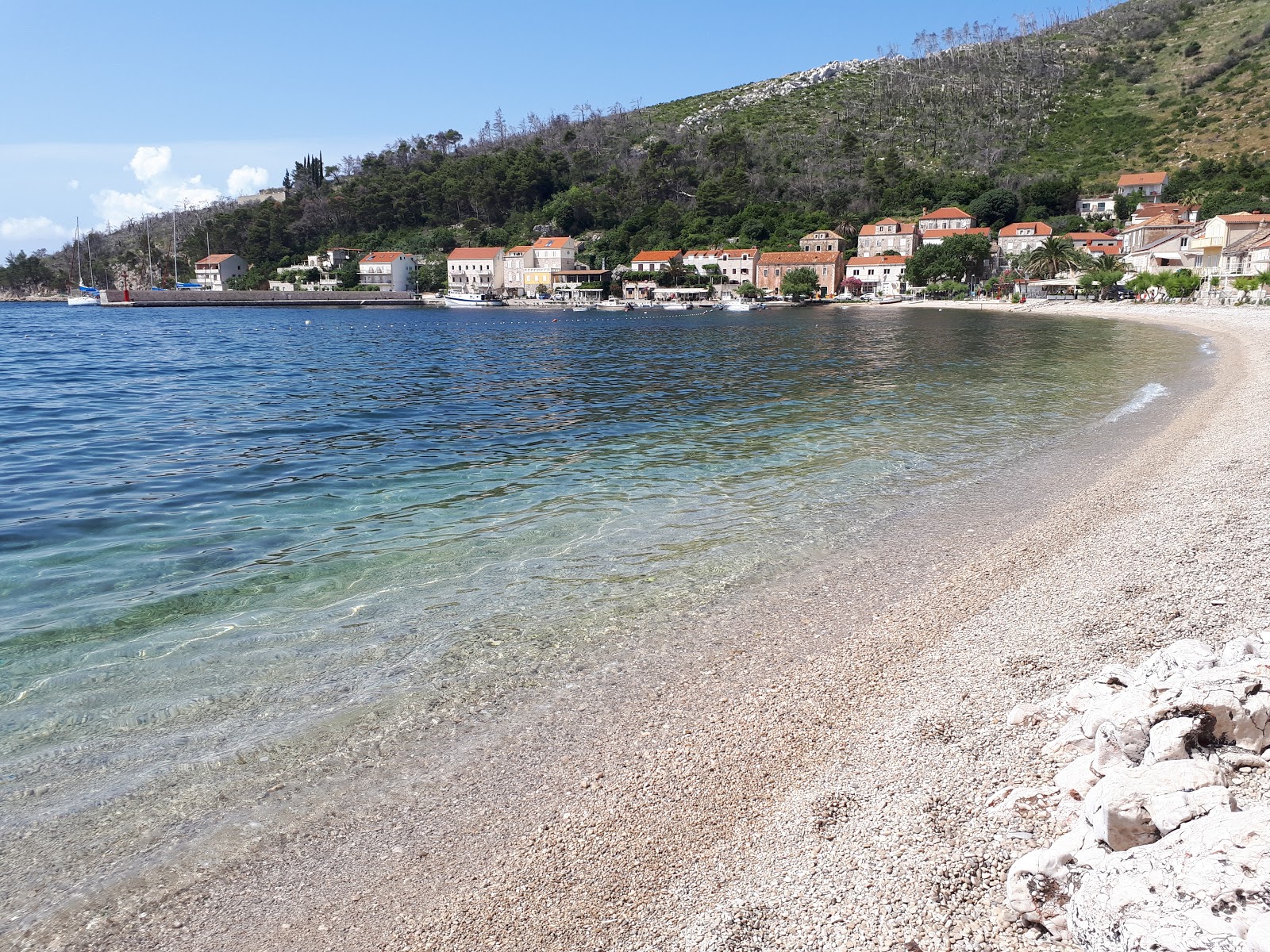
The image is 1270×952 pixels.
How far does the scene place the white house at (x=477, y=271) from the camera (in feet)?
469

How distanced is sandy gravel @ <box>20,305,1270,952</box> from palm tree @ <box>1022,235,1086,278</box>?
98543 mm

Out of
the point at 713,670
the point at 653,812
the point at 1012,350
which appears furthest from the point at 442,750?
the point at 1012,350

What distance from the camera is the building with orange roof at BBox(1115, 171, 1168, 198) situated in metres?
117

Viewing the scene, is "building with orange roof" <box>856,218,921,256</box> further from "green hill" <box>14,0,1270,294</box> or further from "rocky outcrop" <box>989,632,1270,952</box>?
"rocky outcrop" <box>989,632,1270,952</box>

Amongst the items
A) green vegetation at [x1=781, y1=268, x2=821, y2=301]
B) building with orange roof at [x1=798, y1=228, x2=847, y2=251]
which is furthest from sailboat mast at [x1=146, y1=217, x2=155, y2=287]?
green vegetation at [x1=781, y1=268, x2=821, y2=301]

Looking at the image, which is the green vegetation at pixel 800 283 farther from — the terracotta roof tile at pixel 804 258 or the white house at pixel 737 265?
the white house at pixel 737 265

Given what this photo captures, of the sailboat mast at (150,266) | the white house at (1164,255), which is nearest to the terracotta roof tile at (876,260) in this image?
the white house at (1164,255)

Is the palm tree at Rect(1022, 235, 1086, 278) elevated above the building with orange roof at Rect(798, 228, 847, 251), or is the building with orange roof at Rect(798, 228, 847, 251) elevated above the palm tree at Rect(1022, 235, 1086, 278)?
the building with orange roof at Rect(798, 228, 847, 251)

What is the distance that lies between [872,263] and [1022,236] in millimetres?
19907

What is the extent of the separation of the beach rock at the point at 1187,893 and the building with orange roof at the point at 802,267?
4683 inches

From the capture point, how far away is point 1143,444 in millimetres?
16172

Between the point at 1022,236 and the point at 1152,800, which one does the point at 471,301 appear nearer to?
the point at 1022,236

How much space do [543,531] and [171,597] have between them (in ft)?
15.1

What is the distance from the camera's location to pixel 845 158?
504ft
